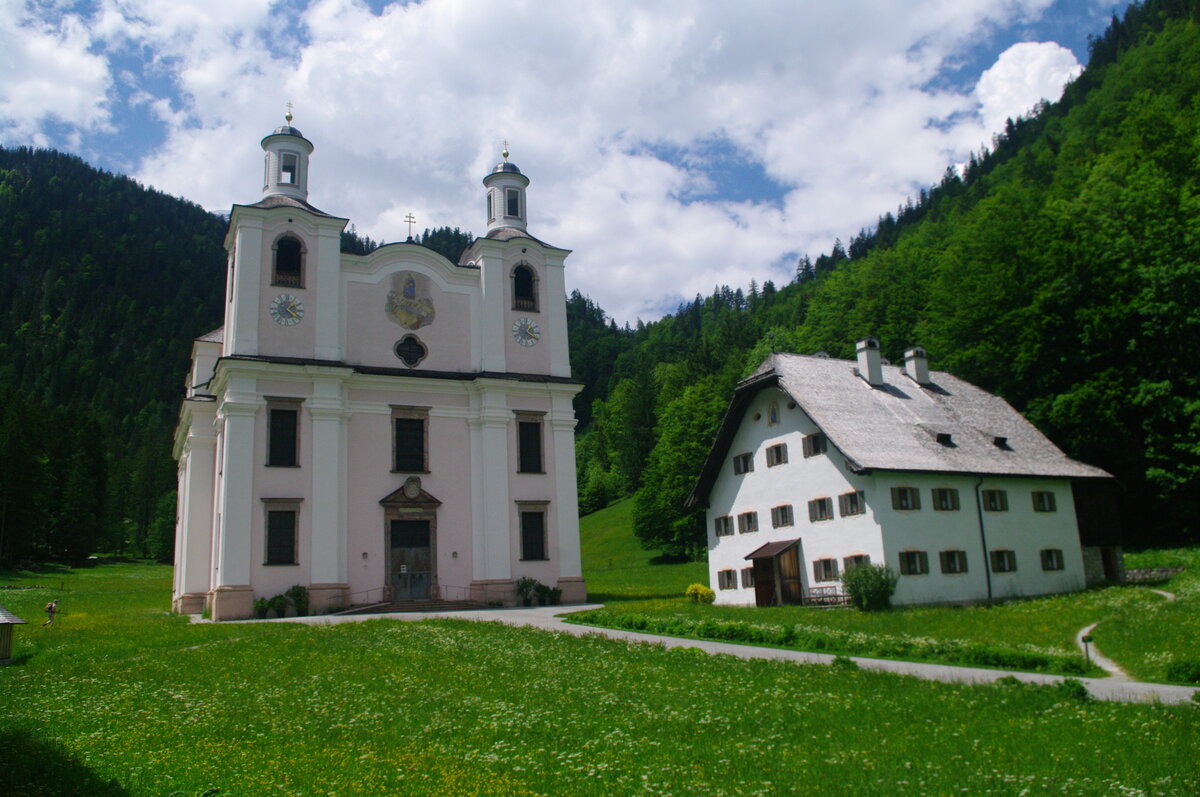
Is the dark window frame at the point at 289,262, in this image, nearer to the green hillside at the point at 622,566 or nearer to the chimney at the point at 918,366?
Answer: the green hillside at the point at 622,566

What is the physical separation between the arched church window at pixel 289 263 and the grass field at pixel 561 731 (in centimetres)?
2158

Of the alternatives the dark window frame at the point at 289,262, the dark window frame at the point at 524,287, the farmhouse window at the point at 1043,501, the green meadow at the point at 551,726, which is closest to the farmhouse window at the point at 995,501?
the farmhouse window at the point at 1043,501

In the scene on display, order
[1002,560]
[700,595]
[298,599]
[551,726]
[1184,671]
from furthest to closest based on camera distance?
1. [700,595]
2. [298,599]
3. [1002,560]
4. [1184,671]
5. [551,726]

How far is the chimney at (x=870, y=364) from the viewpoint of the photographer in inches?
1492

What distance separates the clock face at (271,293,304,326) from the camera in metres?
36.9

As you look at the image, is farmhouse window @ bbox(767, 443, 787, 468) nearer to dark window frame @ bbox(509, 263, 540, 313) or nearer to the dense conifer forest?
dark window frame @ bbox(509, 263, 540, 313)

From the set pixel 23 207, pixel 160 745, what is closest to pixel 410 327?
pixel 160 745

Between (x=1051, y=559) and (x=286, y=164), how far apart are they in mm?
35697

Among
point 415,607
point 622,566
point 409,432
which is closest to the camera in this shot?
point 415,607

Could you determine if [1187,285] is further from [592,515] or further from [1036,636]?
[592,515]

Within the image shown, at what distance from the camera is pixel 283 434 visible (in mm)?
35844

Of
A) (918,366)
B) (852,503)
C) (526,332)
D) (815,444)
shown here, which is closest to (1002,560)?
(852,503)

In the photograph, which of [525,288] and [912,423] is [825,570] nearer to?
[912,423]

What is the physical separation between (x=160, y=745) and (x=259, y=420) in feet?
86.0
